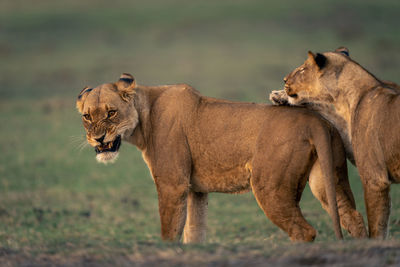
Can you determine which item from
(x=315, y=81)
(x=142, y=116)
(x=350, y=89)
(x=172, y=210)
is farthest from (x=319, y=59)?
Answer: (x=172, y=210)

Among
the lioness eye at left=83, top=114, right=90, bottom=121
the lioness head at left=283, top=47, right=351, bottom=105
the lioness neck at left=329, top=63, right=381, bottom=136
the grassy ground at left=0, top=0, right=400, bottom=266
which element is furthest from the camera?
the lioness eye at left=83, top=114, right=90, bottom=121

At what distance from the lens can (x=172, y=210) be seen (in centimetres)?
711

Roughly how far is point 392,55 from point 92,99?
22.1m

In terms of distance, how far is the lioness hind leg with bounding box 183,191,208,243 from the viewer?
25.2 feet

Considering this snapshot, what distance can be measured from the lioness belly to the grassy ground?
1.98 ft

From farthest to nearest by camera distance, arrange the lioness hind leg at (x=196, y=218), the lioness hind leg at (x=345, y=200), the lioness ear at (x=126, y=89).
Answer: the lioness hind leg at (x=196, y=218)
the lioness ear at (x=126, y=89)
the lioness hind leg at (x=345, y=200)

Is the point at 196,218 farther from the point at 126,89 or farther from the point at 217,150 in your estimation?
the point at 126,89

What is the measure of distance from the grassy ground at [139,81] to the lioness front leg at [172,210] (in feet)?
1.58

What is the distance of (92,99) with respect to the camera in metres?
7.40

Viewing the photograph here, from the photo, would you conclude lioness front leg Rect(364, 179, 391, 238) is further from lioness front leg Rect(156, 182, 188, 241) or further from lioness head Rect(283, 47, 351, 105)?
lioness front leg Rect(156, 182, 188, 241)

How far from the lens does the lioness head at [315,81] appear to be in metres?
7.20

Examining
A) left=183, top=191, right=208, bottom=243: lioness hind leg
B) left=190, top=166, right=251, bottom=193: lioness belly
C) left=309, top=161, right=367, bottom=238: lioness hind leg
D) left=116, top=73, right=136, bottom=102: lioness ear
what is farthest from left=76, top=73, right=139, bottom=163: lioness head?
left=309, top=161, right=367, bottom=238: lioness hind leg

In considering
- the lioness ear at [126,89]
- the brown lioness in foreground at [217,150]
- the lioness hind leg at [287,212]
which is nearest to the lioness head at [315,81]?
the brown lioness in foreground at [217,150]

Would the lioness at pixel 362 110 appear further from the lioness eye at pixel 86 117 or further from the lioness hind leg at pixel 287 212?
the lioness eye at pixel 86 117
